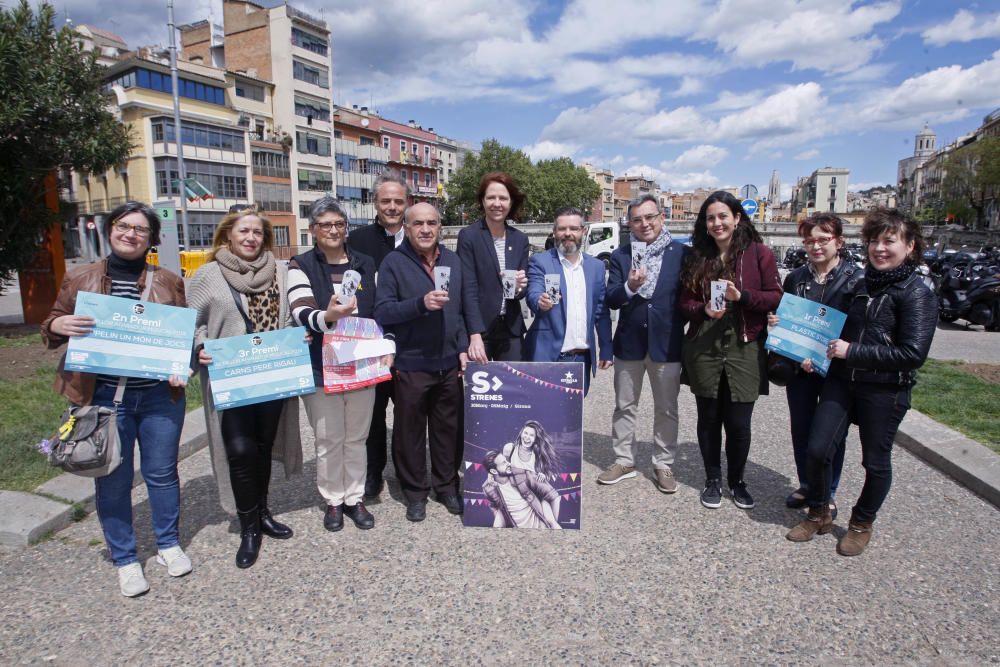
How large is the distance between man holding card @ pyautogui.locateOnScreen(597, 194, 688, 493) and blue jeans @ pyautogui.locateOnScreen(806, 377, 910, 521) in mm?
950

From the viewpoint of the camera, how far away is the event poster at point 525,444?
3.64 meters

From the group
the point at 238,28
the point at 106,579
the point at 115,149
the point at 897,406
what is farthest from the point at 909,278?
the point at 238,28

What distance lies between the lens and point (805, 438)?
380 centimetres

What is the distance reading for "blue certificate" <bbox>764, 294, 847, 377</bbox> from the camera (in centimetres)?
337

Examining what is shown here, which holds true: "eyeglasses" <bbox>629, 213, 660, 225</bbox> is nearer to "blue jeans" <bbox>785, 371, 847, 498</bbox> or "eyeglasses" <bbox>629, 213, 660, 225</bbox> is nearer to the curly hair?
the curly hair

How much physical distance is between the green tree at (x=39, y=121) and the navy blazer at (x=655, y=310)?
910 centimetres

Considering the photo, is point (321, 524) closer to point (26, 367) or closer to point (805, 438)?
point (805, 438)

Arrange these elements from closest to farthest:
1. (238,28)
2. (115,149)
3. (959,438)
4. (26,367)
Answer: (959,438) < (26,367) < (115,149) < (238,28)

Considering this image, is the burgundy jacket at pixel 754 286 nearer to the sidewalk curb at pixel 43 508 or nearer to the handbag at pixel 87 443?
the handbag at pixel 87 443

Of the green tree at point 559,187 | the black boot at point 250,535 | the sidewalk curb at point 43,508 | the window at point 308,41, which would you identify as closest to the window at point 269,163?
the window at point 308,41

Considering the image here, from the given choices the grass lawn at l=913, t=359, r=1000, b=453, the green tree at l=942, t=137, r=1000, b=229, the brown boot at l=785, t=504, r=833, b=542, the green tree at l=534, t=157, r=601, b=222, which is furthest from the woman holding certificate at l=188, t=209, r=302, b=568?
the green tree at l=534, t=157, r=601, b=222

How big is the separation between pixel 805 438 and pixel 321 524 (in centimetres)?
315

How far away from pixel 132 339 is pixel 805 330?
363 centimetres

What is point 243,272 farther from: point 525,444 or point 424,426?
point 525,444
